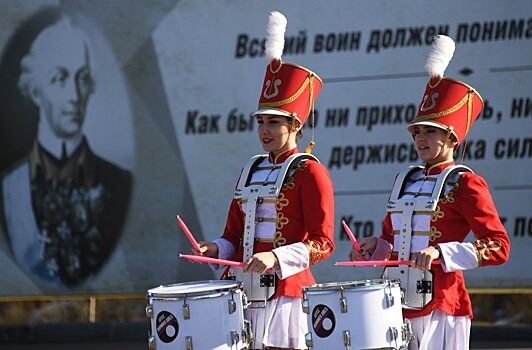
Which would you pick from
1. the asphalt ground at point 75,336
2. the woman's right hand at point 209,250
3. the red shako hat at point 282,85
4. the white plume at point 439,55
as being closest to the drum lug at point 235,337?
the woman's right hand at point 209,250

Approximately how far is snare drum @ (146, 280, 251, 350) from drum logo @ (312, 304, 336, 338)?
33 centimetres

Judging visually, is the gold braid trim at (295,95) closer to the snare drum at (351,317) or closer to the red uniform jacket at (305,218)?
the red uniform jacket at (305,218)

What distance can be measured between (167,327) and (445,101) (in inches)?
64.4

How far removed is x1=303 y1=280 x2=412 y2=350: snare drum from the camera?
17.4ft

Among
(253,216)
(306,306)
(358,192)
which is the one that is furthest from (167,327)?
(358,192)

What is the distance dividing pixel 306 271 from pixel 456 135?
927 mm

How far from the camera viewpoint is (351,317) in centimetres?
532

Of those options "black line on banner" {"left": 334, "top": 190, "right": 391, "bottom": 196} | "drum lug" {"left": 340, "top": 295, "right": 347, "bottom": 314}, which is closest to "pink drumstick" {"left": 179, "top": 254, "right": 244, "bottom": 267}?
"drum lug" {"left": 340, "top": 295, "right": 347, "bottom": 314}

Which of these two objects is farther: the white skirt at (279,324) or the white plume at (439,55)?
the white plume at (439,55)

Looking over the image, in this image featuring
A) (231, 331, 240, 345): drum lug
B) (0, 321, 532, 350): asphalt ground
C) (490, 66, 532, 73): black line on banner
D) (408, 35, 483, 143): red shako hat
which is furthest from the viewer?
(0, 321, 532, 350): asphalt ground

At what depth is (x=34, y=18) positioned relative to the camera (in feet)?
39.1

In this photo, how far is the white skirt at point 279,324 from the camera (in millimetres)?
5676

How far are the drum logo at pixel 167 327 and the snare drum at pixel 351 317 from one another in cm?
56

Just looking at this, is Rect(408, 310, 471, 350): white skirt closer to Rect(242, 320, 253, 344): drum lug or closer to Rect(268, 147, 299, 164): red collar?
Rect(242, 320, 253, 344): drum lug
